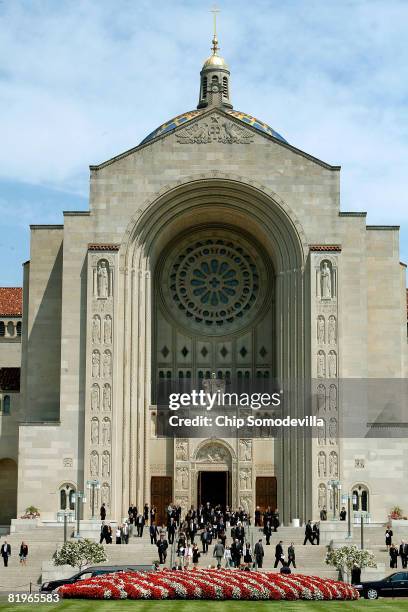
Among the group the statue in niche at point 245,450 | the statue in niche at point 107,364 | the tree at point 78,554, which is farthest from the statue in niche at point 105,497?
the tree at point 78,554

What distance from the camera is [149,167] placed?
5434 centimetres

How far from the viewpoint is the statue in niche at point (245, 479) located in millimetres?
54250

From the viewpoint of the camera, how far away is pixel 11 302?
68938 mm

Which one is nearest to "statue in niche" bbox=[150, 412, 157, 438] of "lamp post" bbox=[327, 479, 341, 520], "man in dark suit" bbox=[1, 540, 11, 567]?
"lamp post" bbox=[327, 479, 341, 520]

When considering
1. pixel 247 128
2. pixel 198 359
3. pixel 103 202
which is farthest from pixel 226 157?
pixel 198 359

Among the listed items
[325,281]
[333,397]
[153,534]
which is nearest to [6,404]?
[153,534]

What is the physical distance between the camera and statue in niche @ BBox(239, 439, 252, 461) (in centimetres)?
5434

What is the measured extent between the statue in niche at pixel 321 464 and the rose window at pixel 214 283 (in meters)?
8.49

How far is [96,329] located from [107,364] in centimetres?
157

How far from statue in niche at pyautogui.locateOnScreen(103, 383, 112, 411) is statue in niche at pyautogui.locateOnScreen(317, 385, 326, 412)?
345 inches

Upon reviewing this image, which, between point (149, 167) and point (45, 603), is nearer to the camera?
point (45, 603)

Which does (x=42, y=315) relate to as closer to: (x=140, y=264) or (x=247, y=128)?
(x=140, y=264)

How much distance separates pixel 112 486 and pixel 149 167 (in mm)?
13870

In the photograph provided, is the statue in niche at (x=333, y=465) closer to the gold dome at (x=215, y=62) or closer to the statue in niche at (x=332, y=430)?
the statue in niche at (x=332, y=430)
